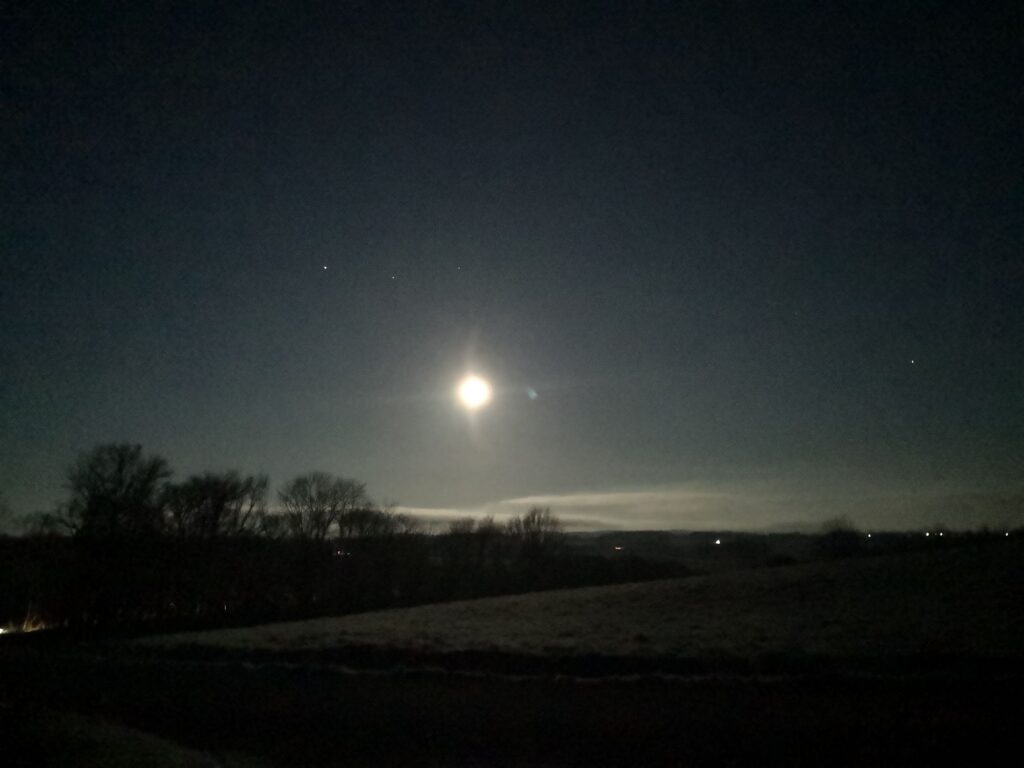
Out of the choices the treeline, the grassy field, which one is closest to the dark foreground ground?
the grassy field

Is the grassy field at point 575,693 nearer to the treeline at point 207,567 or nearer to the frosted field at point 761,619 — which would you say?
the frosted field at point 761,619

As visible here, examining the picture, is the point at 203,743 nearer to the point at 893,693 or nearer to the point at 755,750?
the point at 755,750

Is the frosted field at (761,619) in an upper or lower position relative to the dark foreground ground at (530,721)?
upper

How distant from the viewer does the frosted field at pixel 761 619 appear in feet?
68.2

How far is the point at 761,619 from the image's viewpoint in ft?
94.1

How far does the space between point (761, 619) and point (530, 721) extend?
18061 millimetres

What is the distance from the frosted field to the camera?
20.8 meters

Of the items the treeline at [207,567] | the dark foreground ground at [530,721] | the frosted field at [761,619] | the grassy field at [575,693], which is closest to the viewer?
the dark foreground ground at [530,721]

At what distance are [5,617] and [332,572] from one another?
83.4 ft

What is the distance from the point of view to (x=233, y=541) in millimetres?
63156

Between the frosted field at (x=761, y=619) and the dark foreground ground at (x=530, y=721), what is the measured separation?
3.65 metres

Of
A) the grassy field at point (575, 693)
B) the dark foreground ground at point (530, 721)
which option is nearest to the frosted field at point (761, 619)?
the grassy field at point (575, 693)

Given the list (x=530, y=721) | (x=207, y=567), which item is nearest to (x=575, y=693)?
(x=530, y=721)

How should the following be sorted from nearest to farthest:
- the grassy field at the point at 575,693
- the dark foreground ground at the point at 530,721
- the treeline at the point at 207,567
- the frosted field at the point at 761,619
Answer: the dark foreground ground at the point at 530,721, the grassy field at the point at 575,693, the frosted field at the point at 761,619, the treeline at the point at 207,567
